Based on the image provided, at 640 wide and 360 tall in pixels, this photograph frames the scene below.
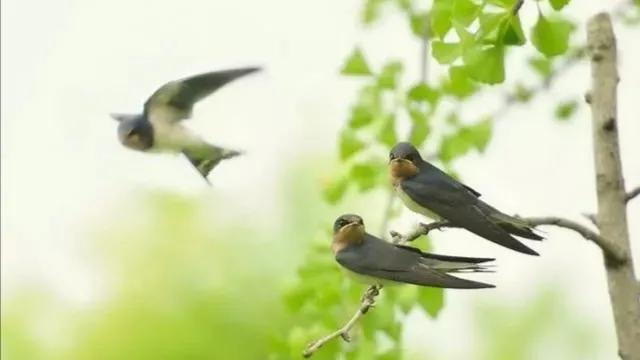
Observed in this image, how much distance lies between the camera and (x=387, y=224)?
98cm

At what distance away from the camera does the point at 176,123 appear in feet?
1.70

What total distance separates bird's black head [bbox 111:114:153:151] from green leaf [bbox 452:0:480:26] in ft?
0.51

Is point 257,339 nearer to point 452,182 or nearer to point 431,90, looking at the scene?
point 431,90

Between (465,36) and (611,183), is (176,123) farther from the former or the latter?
(611,183)

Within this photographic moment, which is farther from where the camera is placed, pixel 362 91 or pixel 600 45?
pixel 362 91

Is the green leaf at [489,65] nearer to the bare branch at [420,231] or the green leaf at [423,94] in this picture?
the bare branch at [420,231]

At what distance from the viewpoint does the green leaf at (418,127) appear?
93cm

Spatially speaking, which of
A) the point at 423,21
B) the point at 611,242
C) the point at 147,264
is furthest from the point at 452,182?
the point at 147,264

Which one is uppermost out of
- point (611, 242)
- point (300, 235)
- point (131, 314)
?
point (611, 242)

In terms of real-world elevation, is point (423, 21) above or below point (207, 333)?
above

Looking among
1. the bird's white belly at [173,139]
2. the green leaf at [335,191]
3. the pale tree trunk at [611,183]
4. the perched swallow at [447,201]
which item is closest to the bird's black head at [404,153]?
the perched swallow at [447,201]

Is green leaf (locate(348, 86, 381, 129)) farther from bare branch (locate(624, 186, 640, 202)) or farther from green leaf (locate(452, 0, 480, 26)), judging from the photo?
green leaf (locate(452, 0, 480, 26))

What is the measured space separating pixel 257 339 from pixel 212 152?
4.12ft

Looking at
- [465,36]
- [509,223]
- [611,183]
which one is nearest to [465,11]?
[465,36]
